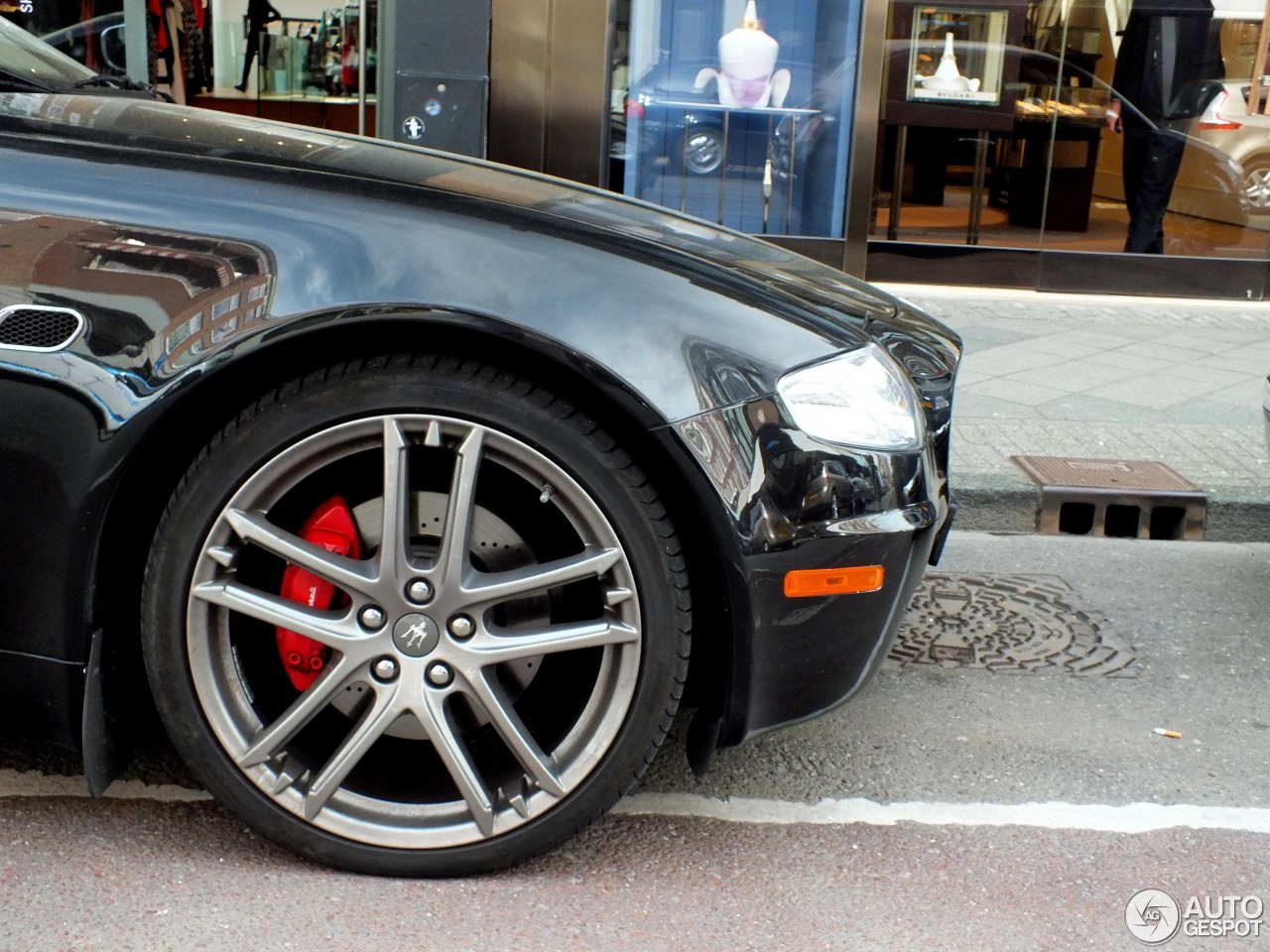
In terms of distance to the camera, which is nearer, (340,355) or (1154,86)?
(340,355)

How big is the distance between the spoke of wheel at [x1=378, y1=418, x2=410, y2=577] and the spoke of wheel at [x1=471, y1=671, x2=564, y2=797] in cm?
23

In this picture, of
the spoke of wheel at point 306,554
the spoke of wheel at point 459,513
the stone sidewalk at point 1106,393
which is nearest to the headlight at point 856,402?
the spoke of wheel at point 459,513

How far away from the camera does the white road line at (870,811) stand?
2.67 metres

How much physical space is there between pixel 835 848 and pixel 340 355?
1.27 meters

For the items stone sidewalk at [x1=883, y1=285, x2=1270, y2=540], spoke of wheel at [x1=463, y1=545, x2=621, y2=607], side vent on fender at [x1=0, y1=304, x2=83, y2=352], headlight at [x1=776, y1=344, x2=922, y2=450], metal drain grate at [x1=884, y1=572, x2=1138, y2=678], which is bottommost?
metal drain grate at [x1=884, y1=572, x2=1138, y2=678]

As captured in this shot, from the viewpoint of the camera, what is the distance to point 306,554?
2277 mm

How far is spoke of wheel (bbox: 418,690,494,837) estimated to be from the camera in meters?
2.31

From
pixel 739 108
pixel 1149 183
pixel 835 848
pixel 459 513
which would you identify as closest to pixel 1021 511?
pixel 835 848

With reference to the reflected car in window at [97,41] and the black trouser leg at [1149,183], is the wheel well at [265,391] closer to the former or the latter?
the reflected car in window at [97,41]

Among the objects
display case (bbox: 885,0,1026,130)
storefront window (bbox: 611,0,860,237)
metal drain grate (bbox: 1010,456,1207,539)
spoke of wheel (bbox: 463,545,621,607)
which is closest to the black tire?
spoke of wheel (bbox: 463,545,621,607)

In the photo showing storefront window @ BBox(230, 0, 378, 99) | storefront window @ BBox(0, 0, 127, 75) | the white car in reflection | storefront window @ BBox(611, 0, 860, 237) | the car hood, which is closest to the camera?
the car hood

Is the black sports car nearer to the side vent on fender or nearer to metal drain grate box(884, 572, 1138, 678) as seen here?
the side vent on fender

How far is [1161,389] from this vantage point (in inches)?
257

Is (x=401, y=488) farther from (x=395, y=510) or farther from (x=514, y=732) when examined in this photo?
(x=514, y=732)
